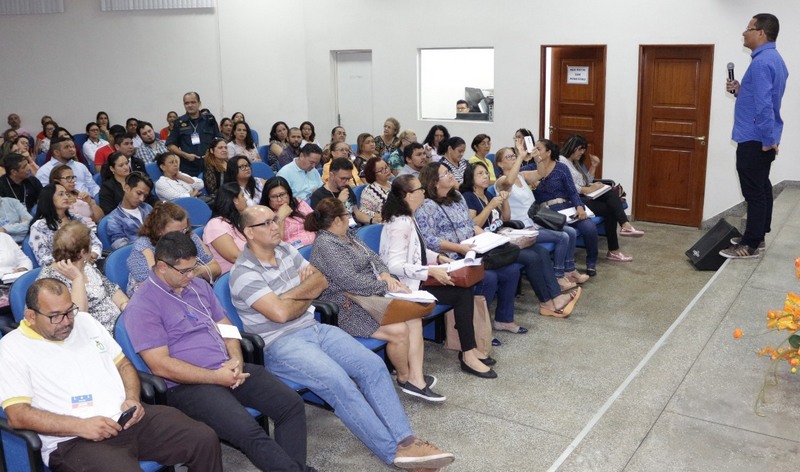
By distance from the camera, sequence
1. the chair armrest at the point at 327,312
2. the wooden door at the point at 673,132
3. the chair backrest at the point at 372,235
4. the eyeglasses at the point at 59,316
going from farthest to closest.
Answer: the wooden door at the point at 673,132, the chair backrest at the point at 372,235, the chair armrest at the point at 327,312, the eyeglasses at the point at 59,316

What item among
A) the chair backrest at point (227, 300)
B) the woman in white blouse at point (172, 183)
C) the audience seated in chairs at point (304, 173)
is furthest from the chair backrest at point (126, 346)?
the audience seated in chairs at point (304, 173)

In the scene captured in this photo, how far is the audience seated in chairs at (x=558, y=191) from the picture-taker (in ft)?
22.0

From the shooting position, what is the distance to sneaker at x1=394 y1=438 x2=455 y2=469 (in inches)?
138

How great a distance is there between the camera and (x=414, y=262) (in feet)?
15.5

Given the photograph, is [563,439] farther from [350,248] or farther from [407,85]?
[407,85]

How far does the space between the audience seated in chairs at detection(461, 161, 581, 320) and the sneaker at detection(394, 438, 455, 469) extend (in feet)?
7.61

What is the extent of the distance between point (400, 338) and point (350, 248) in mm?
553

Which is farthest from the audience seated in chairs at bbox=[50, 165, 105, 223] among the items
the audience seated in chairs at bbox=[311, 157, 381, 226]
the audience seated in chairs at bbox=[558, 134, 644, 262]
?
the audience seated in chairs at bbox=[558, 134, 644, 262]

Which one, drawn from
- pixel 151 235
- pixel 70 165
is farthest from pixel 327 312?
pixel 70 165

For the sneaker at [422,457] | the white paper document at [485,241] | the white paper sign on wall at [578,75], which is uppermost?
the white paper sign on wall at [578,75]

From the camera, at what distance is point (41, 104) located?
11.3 m

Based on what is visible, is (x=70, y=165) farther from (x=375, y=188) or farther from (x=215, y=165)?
(x=375, y=188)

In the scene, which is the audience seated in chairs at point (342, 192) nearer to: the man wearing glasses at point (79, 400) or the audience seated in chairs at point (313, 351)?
the audience seated in chairs at point (313, 351)

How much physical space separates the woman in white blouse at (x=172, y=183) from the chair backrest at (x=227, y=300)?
3.11m
